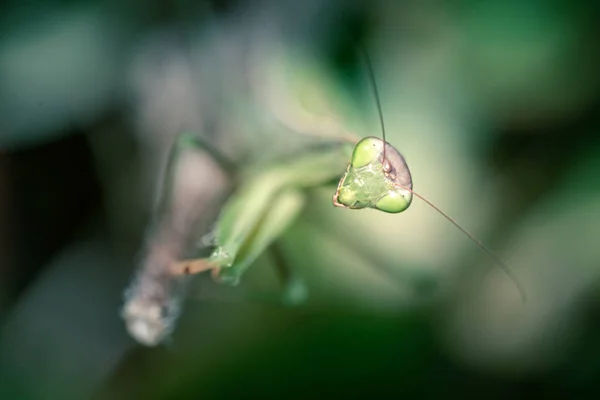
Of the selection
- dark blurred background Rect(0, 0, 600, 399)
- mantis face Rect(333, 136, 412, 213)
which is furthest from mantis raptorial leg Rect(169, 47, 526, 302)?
dark blurred background Rect(0, 0, 600, 399)

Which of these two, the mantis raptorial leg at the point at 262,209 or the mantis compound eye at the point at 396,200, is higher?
the mantis compound eye at the point at 396,200

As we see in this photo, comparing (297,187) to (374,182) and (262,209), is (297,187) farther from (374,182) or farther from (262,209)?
(374,182)

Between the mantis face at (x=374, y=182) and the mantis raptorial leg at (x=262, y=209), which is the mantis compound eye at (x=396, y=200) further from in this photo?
the mantis raptorial leg at (x=262, y=209)

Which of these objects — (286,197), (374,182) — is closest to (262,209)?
(286,197)

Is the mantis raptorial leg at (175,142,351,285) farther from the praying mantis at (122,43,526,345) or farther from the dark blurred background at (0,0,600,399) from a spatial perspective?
the dark blurred background at (0,0,600,399)

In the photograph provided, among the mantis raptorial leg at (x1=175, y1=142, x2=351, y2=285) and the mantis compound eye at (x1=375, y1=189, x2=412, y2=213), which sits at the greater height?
the mantis compound eye at (x1=375, y1=189, x2=412, y2=213)

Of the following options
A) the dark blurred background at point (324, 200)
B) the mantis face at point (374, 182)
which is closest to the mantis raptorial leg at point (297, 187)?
the mantis face at point (374, 182)
